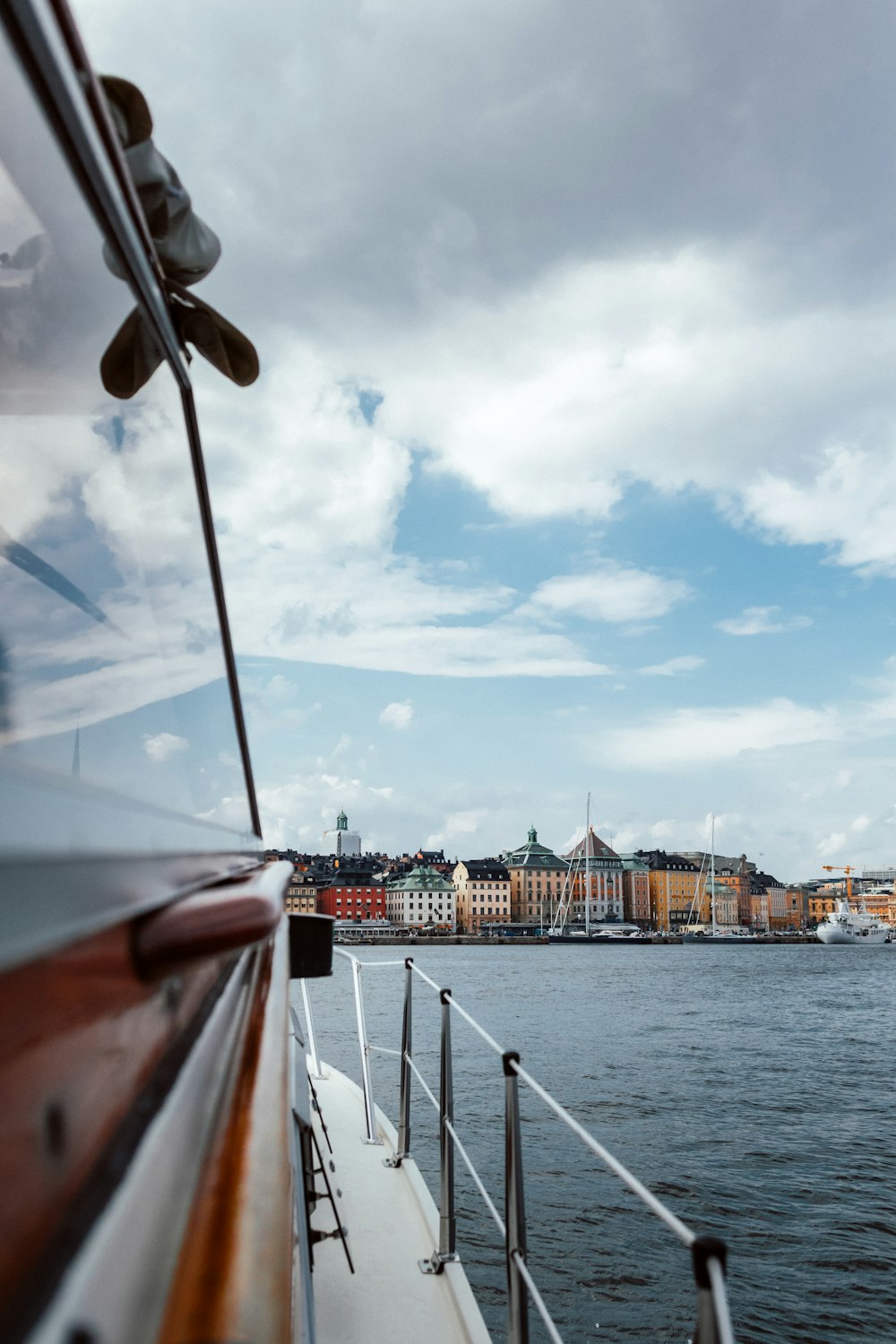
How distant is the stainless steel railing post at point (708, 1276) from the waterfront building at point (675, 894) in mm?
105156

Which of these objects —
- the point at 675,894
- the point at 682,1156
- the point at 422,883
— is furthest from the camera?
the point at 675,894

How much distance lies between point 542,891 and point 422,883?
12809mm

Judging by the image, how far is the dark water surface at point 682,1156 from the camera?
656cm

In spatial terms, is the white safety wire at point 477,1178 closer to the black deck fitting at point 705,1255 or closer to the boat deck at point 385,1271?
the boat deck at point 385,1271

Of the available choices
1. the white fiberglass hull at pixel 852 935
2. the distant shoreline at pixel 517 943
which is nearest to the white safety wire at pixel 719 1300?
the distant shoreline at pixel 517 943

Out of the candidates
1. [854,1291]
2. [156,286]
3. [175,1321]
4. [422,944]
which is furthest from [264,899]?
[422,944]

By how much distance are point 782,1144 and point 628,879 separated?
311 feet

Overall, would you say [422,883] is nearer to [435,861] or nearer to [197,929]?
[435,861]

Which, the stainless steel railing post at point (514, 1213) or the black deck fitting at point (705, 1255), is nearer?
the black deck fitting at point (705, 1255)

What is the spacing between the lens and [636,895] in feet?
335

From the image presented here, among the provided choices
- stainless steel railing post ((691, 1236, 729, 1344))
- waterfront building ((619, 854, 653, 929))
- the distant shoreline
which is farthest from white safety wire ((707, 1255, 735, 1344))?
waterfront building ((619, 854, 653, 929))

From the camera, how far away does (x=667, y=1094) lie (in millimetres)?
13672

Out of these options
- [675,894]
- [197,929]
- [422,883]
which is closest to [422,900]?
[422,883]

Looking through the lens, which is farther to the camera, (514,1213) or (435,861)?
(435,861)
